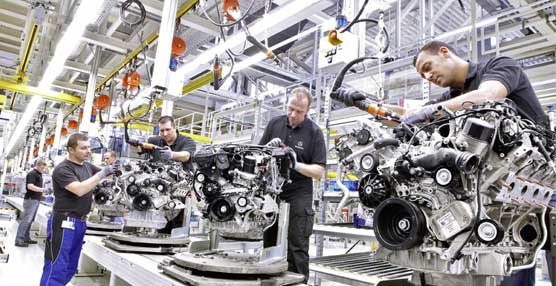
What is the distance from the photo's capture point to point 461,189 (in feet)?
4.33

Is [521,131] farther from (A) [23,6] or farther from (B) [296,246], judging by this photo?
(A) [23,6]

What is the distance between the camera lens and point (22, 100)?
30.3 feet

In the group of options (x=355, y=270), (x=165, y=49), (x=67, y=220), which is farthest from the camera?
(x=165, y=49)

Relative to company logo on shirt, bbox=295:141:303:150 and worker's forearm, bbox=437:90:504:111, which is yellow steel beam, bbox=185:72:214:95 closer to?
company logo on shirt, bbox=295:141:303:150

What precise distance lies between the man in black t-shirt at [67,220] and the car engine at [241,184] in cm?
132

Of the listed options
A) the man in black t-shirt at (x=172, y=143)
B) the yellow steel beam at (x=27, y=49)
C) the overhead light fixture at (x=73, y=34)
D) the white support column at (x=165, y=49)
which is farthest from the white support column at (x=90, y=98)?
the white support column at (x=165, y=49)

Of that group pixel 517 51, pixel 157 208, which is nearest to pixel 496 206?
pixel 157 208

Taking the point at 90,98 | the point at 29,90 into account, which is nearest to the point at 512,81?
the point at 90,98

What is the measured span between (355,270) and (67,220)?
87.6 inches

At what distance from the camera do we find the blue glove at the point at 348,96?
1591 mm

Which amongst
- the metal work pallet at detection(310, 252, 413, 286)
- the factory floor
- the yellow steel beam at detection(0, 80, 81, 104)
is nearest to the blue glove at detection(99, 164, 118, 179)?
the factory floor

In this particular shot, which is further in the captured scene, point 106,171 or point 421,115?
point 106,171

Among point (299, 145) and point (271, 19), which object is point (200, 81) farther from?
point (299, 145)

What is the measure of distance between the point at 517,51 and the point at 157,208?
15.9 ft
